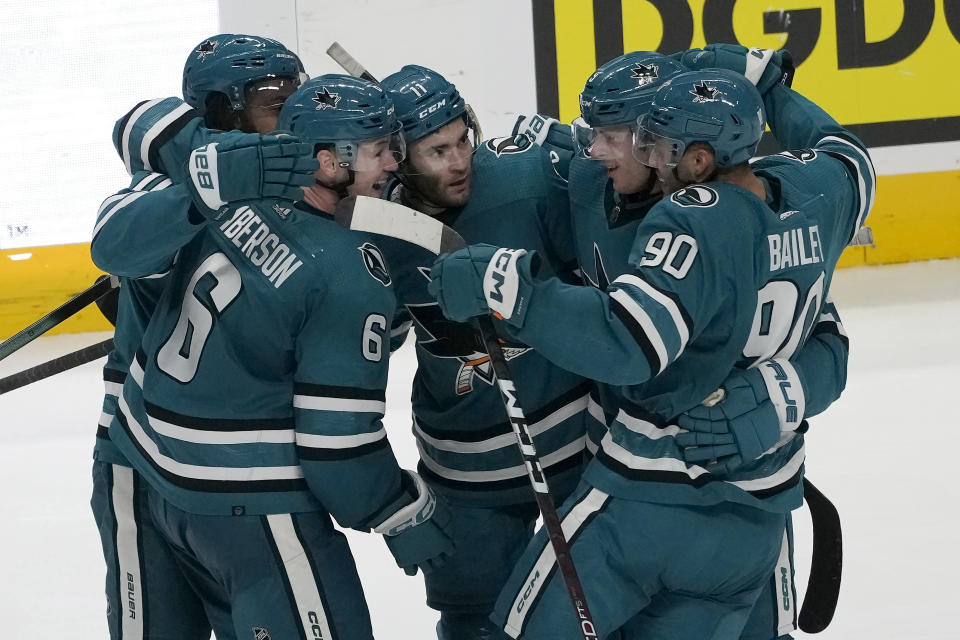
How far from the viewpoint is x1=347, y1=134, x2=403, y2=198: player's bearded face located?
2006mm

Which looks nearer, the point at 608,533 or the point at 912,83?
the point at 608,533

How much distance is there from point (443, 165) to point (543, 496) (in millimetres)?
613

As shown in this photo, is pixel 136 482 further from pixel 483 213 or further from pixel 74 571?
pixel 74 571

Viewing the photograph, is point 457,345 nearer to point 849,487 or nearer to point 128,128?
point 128,128

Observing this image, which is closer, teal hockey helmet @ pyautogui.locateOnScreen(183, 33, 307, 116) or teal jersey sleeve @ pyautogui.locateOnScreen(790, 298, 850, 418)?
teal jersey sleeve @ pyautogui.locateOnScreen(790, 298, 850, 418)

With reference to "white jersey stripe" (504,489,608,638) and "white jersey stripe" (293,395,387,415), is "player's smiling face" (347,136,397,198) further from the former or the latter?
"white jersey stripe" (504,489,608,638)

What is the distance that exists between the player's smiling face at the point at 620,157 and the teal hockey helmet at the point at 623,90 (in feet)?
0.05

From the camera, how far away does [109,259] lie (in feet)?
6.30

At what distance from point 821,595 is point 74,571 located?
1.95 metres

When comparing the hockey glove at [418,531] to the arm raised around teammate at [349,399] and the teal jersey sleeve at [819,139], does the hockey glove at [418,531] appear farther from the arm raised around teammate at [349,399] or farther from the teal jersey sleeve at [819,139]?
the teal jersey sleeve at [819,139]

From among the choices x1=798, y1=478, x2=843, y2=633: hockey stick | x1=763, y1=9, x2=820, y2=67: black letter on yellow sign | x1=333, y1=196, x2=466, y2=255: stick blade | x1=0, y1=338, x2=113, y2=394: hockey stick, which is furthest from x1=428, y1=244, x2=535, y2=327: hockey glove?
x1=763, y1=9, x2=820, y2=67: black letter on yellow sign


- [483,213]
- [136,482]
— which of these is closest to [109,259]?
[136,482]

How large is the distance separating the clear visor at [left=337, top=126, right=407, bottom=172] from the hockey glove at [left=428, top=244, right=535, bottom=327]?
0.77 ft

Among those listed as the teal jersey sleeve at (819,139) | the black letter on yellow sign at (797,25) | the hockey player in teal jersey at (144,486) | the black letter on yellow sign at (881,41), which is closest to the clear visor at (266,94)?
the hockey player in teal jersey at (144,486)
